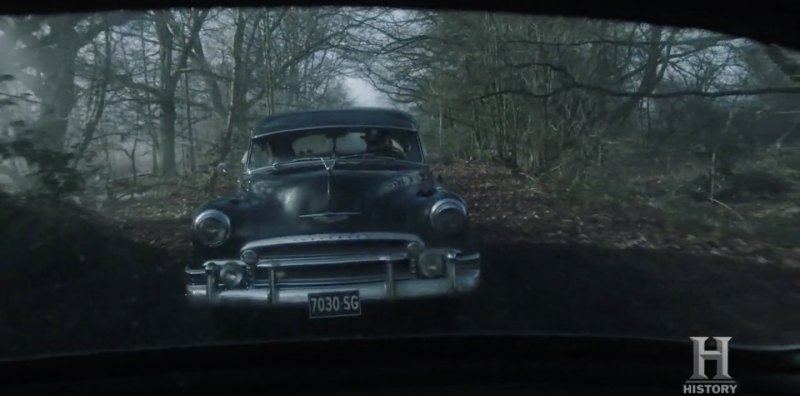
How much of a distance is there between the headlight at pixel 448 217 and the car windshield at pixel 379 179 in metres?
0.01

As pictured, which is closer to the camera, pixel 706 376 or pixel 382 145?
pixel 706 376

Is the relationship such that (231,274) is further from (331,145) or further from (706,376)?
(706,376)

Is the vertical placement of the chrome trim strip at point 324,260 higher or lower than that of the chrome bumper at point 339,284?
higher

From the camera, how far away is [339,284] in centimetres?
533

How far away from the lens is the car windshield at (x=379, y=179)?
520 centimetres

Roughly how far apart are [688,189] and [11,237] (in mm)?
4235

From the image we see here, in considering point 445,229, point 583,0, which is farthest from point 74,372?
point 583,0

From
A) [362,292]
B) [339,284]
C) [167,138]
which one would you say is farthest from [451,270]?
[167,138]

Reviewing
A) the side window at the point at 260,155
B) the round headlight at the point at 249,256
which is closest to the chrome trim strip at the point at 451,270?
the round headlight at the point at 249,256

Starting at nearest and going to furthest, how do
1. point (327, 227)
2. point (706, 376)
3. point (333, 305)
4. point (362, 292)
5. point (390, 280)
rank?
1. point (706, 376)
2. point (333, 305)
3. point (362, 292)
4. point (390, 280)
5. point (327, 227)

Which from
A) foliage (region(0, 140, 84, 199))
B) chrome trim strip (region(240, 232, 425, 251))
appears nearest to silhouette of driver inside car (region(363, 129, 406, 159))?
chrome trim strip (region(240, 232, 425, 251))

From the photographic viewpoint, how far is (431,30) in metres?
5.45

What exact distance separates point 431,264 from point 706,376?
1.70 m

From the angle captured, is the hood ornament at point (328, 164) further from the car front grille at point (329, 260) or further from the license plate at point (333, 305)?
the license plate at point (333, 305)
